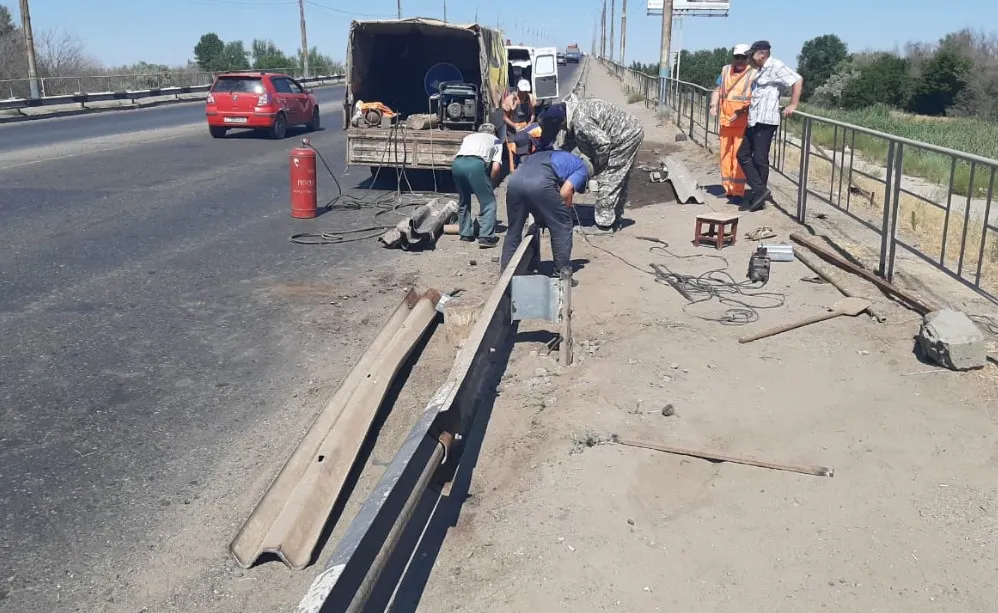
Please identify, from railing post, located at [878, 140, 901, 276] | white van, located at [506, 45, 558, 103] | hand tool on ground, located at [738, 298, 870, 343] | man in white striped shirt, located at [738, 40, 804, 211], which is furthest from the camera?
white van, located at [506, 45, 558, 103]

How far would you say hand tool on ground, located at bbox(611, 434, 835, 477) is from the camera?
449 centimetres

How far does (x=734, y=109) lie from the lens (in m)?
11.5

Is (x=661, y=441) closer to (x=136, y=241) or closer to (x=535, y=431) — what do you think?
(x=535, y=431)

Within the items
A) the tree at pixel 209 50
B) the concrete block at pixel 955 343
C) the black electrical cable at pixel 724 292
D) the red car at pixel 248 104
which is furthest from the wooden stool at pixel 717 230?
the tree at pixel 209 50

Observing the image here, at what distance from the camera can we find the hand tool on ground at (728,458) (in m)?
4.49

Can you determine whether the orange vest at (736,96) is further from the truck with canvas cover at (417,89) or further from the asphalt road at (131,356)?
the asphalt road at (131,356)

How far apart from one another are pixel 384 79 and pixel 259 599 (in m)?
15.1

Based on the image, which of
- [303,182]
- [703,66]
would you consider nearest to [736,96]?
[303,182]

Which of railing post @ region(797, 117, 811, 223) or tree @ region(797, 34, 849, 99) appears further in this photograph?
tree @ region(797, 34, 849, 99)

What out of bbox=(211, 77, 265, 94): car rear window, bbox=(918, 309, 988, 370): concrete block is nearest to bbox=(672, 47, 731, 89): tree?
bbox=(211, 77, 265, 94): car rear window

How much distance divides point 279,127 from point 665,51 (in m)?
12.6

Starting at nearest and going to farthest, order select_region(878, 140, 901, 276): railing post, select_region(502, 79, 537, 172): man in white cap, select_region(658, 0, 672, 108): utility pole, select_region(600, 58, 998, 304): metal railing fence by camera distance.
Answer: select_region(600, 58, 998, 304): metal railing fence → select_region(878, 140, 901, 276): railing post → select_region(502, 79, 537, 172): man in white cap → select_region(658, 0, 672, 108): utility pole

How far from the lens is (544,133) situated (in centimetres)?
838

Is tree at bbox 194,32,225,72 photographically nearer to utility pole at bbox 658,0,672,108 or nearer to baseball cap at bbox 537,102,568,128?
utility pole at bbox 658,0,672,108
